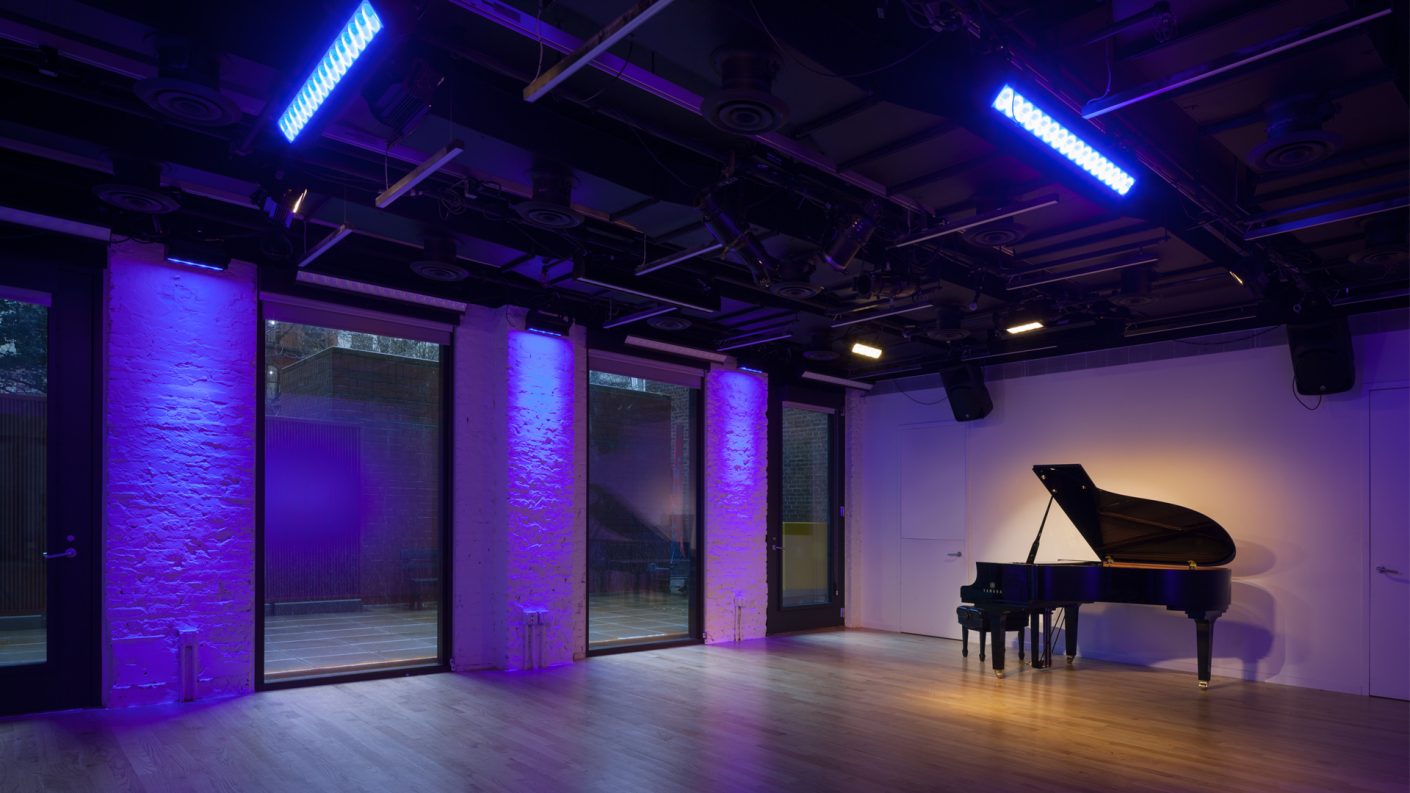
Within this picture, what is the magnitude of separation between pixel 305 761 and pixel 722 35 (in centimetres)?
432

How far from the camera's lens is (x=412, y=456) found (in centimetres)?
718

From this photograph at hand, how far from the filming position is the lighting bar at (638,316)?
738 centimetres

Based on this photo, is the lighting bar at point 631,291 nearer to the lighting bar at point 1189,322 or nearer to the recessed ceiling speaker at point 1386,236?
the lighting bar at point 1189,322

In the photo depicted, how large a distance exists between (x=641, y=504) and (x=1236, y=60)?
6.68 metres

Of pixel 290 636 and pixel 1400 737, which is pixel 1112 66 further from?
pixel 290 636

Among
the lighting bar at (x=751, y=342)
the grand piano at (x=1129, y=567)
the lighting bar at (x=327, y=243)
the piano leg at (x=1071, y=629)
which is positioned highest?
the lighting bar at (x=327, y=243)

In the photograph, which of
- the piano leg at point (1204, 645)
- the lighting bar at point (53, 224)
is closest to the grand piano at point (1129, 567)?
the piano leg at point (1204, 645)

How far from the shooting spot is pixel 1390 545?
272 inches

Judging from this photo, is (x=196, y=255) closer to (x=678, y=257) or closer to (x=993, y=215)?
(x=678, y=257)

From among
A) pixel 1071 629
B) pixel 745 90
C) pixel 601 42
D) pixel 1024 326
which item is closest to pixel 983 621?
pixel 1071 629

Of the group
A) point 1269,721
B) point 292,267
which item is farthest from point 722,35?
point 1269,721

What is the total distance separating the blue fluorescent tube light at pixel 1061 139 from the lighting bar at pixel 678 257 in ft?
6.40

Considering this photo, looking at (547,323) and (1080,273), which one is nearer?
(1080,273)

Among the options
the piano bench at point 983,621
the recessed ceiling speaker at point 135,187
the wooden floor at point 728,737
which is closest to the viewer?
the wooden floor at point 728,737
